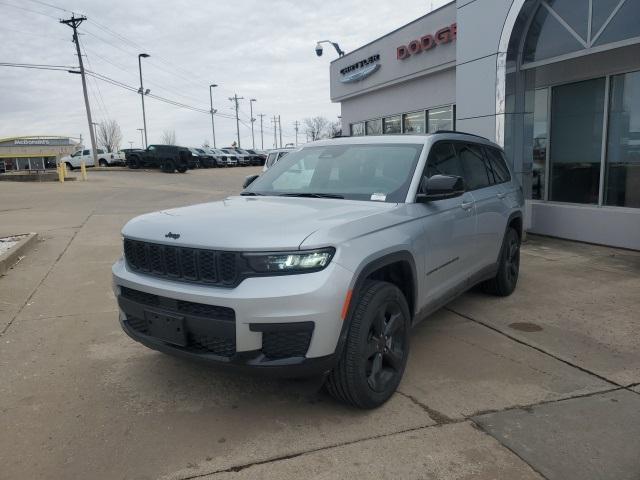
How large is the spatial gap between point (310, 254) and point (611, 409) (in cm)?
225

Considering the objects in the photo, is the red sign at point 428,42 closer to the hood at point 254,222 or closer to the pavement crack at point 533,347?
the pavement crack at point 533,347

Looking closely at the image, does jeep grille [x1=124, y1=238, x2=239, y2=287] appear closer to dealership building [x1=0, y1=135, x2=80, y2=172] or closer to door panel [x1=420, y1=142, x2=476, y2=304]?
door panel [x1=420, y1=142, x2=476, y2=304]

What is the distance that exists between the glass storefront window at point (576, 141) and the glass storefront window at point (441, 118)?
428 centimetres

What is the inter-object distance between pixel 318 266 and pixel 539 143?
341 inches

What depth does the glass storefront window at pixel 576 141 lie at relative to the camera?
9.00 meters

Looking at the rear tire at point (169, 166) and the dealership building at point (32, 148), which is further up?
the dealership building at point (32, 148)

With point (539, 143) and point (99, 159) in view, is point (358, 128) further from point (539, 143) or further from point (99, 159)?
point (99, 159)

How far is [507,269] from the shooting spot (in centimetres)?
577

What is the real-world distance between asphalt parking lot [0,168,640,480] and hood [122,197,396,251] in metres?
1.16

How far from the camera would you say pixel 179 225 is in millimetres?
3268

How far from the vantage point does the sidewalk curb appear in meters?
7.24

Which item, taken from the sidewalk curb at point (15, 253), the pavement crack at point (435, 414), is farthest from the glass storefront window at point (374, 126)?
the pavement crack at point (435, 414)

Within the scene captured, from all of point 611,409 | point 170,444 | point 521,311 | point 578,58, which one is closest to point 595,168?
point 578,58

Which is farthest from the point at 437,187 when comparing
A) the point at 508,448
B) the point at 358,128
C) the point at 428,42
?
the point at 358,128
